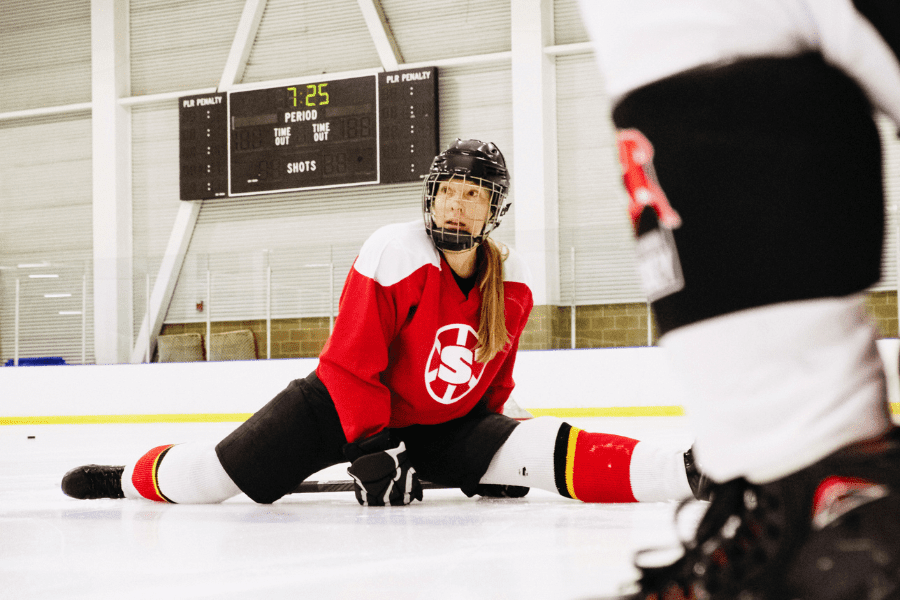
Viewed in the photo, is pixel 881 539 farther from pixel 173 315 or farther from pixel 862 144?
pixel 173 315

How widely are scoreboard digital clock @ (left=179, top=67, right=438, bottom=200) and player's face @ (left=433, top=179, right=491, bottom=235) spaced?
19.3 ft

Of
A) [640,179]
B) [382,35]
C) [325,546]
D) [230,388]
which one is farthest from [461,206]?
[382,35]

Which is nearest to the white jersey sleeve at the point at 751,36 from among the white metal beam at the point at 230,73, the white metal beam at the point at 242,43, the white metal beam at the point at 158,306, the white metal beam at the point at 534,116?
the white metal beam at the point at 158,306

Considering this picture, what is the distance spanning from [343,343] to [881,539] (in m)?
1.35

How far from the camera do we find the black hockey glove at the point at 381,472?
166 centimetres

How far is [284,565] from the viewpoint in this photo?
1.08 m

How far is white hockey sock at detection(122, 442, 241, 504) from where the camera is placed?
1789mm

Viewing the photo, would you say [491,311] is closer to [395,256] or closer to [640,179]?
[395,256]

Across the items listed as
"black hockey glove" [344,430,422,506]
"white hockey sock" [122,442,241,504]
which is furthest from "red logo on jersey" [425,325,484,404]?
"white hockey sock" [122,442,241,504]

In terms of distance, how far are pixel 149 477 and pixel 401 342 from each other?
2.03ft

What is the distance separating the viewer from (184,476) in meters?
1.82

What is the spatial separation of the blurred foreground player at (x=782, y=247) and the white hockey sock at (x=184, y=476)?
149 centimetres

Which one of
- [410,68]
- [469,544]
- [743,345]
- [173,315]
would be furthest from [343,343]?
[410,68]

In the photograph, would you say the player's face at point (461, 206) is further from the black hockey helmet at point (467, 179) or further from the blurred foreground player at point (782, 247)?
the blurred foreground player at point (782, 247)
